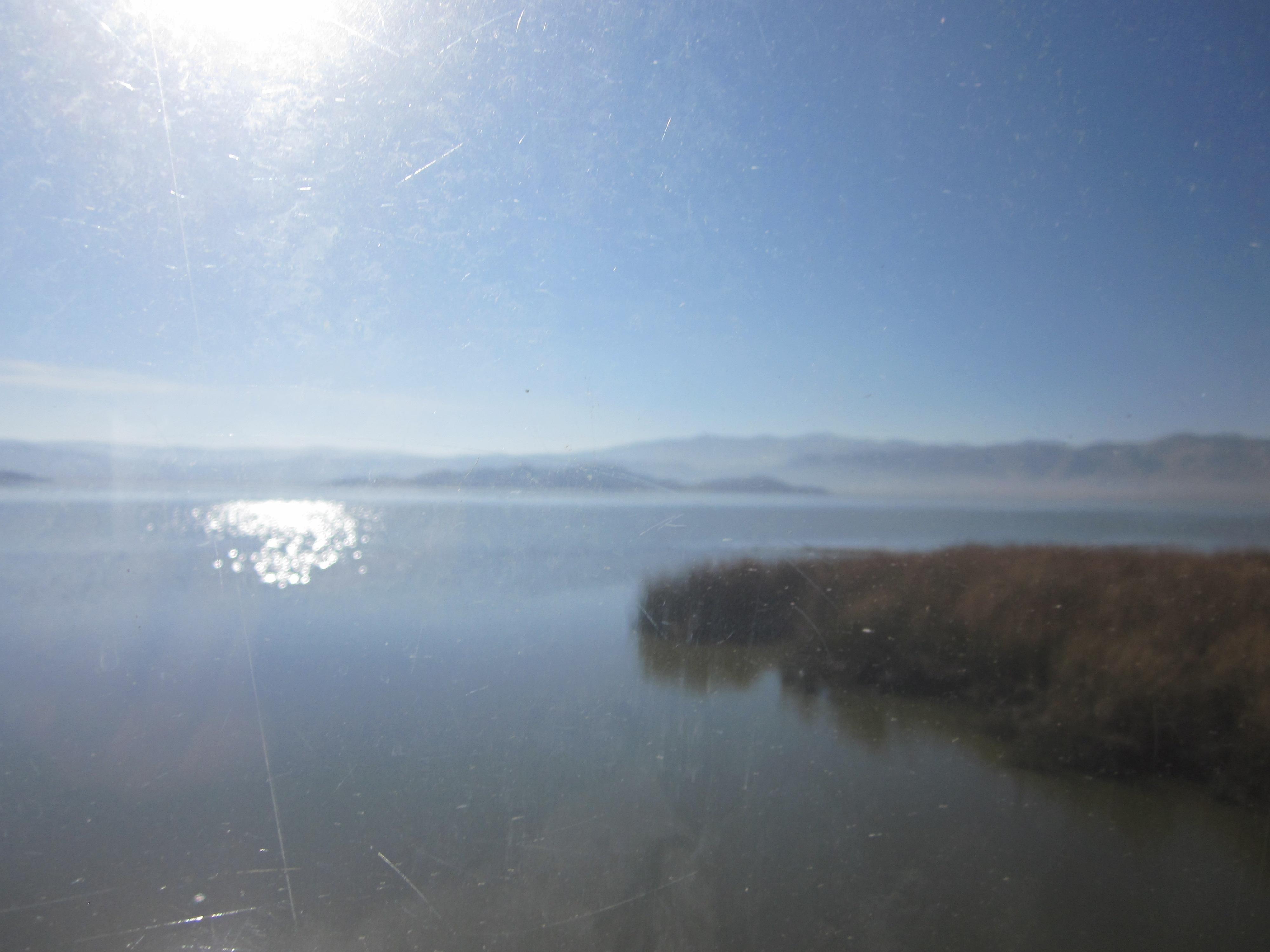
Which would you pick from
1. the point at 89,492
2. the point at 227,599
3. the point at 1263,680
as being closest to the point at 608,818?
the point at 227,599

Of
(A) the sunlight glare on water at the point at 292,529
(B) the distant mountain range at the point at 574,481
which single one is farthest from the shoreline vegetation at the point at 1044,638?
(A) the sunlight glare on water at the point at 292,529

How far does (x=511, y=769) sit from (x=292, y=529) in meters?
2.24

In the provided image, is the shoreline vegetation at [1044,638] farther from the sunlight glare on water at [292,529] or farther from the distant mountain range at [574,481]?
the sunlight glare on water at [292,529]

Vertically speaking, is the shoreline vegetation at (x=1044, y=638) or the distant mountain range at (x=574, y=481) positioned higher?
the distant mountain range at (x=574, y=481)

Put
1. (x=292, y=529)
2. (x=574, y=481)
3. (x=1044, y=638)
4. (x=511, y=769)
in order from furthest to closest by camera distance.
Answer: (x=292, y=529) → (x=574, y=481) → (x=1044, y=638) → (x=511, y=769)

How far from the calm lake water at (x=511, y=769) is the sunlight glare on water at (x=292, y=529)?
62 millimetres

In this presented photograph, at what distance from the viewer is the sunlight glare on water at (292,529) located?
4.90m

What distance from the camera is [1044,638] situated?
4141mm

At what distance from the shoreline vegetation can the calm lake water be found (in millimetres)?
120

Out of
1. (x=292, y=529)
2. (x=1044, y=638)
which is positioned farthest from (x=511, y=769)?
(x=1044, y=638)

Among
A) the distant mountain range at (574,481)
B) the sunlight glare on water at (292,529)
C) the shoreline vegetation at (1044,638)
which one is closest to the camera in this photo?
the shoreline vegetation at (1044,638)

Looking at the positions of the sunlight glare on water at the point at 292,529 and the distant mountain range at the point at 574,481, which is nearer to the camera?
the distant mountain range at the point at 574,481

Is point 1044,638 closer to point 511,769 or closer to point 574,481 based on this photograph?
point 574,481

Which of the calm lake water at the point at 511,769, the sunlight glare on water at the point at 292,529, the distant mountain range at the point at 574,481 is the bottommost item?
the calm lake water at the point at 511,769
